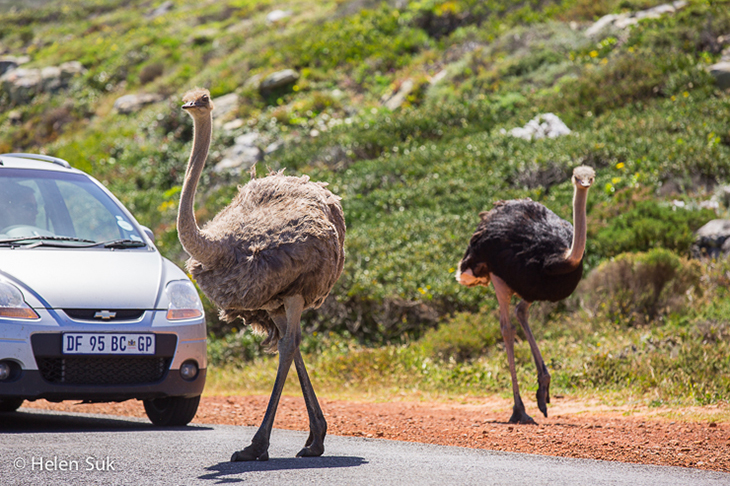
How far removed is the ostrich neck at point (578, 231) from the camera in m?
7.30

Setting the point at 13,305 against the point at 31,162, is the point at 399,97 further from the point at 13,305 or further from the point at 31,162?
the point at 13,305

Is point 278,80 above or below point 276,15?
below

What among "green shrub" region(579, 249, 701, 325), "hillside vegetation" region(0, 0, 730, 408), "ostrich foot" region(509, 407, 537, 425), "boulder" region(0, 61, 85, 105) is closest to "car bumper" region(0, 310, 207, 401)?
"ostrich foot" region(509, 407, 537, 425)

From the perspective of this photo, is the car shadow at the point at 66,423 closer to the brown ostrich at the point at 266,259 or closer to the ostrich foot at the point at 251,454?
the brown ostrich at the point at 266,259

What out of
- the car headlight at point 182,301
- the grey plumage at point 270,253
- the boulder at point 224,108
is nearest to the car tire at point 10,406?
the car headlight at point 182,301

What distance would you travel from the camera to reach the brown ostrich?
4.87 m

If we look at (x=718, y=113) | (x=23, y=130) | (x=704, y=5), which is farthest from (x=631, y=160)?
(x=23, y=130)

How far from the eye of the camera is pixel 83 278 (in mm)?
5969

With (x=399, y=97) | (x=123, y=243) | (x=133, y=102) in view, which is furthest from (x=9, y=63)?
(x=123, y=243)

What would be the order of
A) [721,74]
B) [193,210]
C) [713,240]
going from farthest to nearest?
[721,74], [713,240], [193,210]

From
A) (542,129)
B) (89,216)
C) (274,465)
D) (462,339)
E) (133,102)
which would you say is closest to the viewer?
(274,465)

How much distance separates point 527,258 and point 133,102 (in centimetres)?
2147

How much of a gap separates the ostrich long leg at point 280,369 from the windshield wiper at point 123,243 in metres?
1.92

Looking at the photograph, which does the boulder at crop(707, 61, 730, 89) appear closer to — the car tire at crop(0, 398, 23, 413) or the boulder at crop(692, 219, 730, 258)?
the boulder at crop(692, 219, 730, 258)
